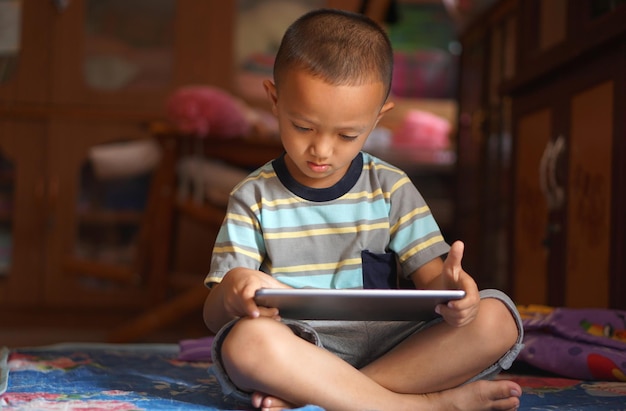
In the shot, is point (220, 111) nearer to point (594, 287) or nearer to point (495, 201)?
point (495, 201)

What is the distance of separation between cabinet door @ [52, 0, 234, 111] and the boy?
1.96 metres

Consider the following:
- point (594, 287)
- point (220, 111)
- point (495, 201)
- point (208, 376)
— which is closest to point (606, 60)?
point (594, 287)

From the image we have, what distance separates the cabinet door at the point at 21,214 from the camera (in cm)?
281

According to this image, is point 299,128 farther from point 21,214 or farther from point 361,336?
point 21,214

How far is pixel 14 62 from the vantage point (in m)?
2.85

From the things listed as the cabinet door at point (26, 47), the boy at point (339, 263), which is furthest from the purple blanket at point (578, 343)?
the cabinet door at point (26, 47)

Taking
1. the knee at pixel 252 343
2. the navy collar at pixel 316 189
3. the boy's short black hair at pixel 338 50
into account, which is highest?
the boy's short black hair at pixel 338 50

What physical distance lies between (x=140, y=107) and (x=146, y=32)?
10.6 inches

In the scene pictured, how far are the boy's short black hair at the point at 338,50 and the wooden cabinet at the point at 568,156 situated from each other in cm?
47

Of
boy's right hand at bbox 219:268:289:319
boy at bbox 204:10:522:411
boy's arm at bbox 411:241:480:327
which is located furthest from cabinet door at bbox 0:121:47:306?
boy's arm at bbox 411:241:480:327

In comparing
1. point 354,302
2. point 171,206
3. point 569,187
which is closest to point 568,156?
point 569,187

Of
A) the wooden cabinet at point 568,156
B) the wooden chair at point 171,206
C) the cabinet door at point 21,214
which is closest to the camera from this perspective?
the wooden cabinet at point 568,156

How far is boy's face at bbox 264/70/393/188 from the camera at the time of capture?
3.05 feet

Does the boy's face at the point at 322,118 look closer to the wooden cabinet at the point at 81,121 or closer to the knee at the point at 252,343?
the knee at the point at 252,343
